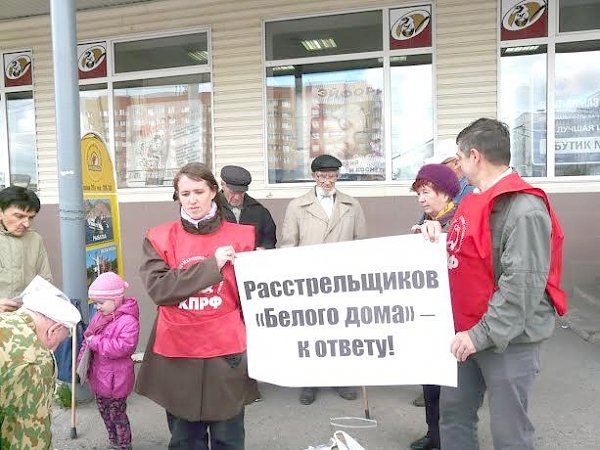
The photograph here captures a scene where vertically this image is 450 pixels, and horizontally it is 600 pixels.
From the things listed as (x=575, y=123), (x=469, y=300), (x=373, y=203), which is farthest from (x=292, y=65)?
(x=469, y=300)

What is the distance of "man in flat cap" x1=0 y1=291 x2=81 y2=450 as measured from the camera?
1.58m

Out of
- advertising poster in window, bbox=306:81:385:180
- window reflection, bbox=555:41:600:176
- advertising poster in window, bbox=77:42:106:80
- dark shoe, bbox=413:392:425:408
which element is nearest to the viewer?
dark shoe, bbox=413:392:425:408

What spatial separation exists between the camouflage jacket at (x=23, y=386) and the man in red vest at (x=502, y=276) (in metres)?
1.62

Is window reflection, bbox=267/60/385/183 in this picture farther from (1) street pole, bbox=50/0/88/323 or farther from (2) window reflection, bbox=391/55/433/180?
(1) street pole, bbox=50/0/88/323

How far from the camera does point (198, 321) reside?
248 cm

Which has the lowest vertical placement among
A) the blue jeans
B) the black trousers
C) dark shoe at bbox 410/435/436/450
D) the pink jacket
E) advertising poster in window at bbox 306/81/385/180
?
dark shoe at bbox 410/435/436/450

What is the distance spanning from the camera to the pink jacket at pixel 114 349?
10.4 ft

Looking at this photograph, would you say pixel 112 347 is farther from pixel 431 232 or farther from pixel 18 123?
pixel 18 123

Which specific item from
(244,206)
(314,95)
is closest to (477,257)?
(244,206)

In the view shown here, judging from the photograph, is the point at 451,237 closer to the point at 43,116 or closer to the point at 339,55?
the point at 339,55

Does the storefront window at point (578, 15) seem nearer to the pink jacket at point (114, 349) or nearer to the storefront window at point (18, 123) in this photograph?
the pink jacket at point (114, 349)

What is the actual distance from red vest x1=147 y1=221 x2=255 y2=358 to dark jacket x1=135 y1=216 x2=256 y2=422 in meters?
0.04

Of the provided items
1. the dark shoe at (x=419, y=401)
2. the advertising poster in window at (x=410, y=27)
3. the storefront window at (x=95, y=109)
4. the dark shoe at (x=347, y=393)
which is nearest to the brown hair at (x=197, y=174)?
the dark shoe at (x=347, y=393)

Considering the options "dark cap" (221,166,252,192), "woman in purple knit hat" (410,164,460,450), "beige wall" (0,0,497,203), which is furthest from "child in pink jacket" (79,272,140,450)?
"beige wall" (0,0,497,203)
